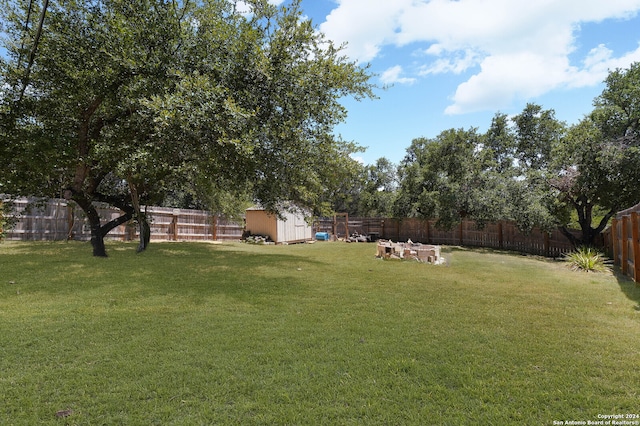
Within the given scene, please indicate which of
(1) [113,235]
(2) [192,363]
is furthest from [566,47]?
(1) [113,235]

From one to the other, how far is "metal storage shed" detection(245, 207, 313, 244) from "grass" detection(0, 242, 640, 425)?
12.0m

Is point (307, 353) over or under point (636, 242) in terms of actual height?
under

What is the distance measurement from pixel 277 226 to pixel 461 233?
9.63m

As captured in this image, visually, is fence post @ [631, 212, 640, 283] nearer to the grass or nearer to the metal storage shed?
the grass

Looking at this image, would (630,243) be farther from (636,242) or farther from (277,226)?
(277,226)

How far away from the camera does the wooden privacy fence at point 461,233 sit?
14.9 metres

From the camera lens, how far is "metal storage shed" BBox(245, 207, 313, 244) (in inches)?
719

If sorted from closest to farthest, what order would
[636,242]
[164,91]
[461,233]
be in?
[636,242]
[164,91]
[461,233]

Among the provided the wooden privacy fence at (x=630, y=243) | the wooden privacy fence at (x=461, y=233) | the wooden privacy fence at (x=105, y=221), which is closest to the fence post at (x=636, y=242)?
the wooden privacy fence at (x=630, y=243)

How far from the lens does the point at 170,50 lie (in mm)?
7914

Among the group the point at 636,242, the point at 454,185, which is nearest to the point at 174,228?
the point at 454,185

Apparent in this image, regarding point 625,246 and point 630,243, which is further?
point 625,246

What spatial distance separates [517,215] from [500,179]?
2607 mm

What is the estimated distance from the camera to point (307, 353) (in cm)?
314
